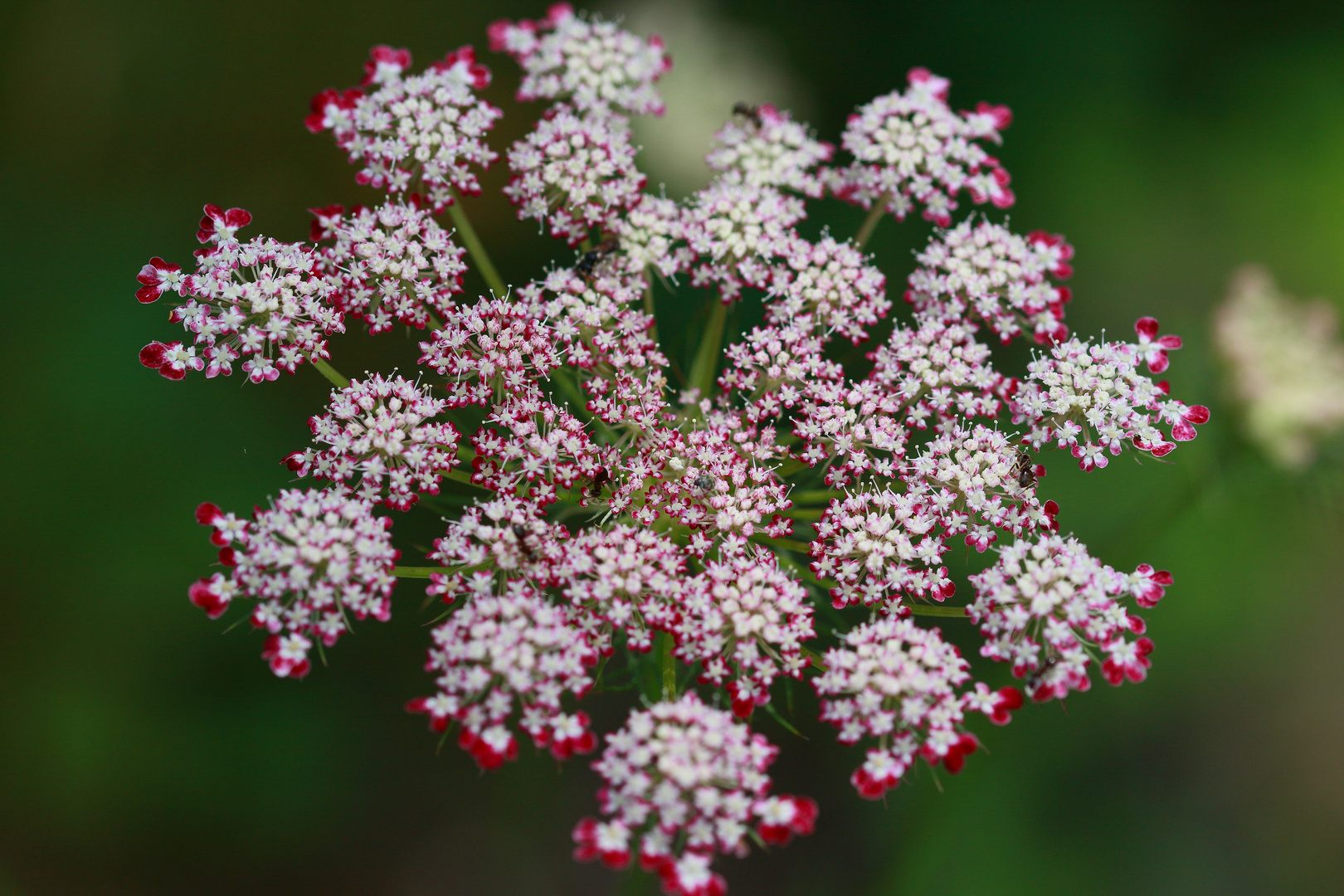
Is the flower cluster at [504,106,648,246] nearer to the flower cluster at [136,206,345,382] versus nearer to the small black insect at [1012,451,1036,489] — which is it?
the flower cluster at [136,206,345,382]

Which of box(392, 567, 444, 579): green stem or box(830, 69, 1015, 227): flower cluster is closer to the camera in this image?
box(392, 567, 444, 579): green stem

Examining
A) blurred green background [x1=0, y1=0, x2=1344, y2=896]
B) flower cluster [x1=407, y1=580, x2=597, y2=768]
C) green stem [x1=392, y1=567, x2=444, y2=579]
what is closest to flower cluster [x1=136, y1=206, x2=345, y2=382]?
green stem [x1=392, y1=567, x2=444, y2=579]

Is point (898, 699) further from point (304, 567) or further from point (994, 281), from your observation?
point (304, 567)

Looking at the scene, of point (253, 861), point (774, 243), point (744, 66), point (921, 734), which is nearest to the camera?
point (921, 734)

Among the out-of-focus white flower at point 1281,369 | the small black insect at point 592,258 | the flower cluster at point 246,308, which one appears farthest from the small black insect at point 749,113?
the out-of-focus white flower at point 1281,369

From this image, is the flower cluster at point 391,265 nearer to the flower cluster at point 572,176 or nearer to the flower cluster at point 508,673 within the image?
the flower cluster at point 572,176

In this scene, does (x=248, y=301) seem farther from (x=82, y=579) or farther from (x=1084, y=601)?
(x=1084, y=601)

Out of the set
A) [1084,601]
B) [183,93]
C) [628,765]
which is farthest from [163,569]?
[1084,601]
